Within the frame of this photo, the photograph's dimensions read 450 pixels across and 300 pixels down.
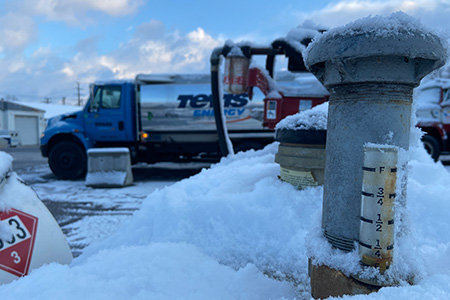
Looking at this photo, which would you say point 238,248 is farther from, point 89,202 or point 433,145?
point 433,145

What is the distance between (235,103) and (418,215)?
602cm

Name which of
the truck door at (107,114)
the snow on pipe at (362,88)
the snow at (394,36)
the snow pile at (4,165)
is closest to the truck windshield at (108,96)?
the truck door at (107,114)

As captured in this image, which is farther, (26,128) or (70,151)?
(26,128)

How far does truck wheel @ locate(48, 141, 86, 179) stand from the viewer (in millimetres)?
8125

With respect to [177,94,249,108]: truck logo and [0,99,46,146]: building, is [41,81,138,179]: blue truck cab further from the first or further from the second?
[0,99,46,146]: building

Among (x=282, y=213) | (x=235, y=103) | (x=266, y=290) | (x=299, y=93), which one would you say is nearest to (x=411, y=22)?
(x=266, y=290)

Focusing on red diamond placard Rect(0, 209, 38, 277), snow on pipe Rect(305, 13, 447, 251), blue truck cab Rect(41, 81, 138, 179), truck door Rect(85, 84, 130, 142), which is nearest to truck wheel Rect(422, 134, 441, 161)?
blue truck cab Rect(41, 81, 138, 179)

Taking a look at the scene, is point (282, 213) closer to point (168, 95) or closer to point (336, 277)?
point (336, 277)

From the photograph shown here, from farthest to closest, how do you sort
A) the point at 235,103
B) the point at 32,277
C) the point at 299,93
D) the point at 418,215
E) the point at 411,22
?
the point at 235,103, the point at 299,93, the point at 418,215, the point at 32,277, the point at 411,22

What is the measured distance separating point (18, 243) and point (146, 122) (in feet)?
20.9

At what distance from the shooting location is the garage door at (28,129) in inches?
1241

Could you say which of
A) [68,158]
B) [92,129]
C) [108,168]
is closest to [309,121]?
[108,168]

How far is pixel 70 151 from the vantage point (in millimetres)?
8148

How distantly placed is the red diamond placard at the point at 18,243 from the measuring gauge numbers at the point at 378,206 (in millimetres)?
2055
